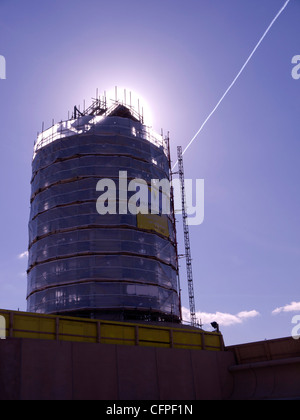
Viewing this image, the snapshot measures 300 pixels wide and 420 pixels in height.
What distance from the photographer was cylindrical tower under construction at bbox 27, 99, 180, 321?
25141mm

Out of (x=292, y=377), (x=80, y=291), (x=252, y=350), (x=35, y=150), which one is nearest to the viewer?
(x=292, y=377)

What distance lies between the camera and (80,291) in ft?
81.5

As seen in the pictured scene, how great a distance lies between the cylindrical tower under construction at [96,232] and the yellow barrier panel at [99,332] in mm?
5343

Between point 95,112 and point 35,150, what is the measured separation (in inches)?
318

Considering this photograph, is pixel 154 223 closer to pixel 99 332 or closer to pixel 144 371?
pixel 99 332

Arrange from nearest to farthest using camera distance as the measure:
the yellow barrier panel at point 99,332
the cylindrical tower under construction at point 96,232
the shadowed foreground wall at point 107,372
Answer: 1. the shadowed foreground wall at point 107,372
2. the yellow barrier panel at point 99,332
3. the cylindrical tower under construction at point 96,232

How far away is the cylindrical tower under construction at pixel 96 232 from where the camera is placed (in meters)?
25.1

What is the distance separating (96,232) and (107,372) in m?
10.7

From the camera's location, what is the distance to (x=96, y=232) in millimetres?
26047
